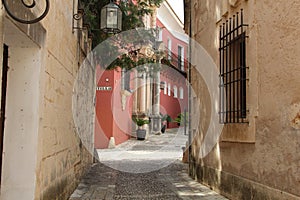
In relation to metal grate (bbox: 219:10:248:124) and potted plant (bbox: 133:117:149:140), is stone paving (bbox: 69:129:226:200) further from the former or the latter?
potted plant (bbox: 133:117:149:140)

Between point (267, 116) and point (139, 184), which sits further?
point (139, 184)

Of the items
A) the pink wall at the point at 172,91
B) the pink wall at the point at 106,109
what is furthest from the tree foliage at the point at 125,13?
the pink wall at the point at 172,91

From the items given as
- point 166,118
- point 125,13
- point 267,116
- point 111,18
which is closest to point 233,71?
point 267,116

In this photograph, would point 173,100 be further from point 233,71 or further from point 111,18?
point 233,71

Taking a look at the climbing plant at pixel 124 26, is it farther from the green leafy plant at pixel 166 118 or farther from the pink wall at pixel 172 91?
the pink wall at pixel 172 91

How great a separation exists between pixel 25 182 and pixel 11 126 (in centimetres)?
52

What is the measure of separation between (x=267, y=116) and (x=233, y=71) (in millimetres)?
1146

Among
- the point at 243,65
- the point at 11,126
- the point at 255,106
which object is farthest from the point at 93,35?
the point at 11,126

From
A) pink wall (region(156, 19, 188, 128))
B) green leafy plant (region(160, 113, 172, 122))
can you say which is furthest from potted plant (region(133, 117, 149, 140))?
pink wall (region(156, 19, 188, 128))

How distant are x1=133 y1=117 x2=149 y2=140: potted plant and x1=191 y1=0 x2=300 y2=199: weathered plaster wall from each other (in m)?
12.9

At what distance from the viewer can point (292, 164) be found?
157 inches

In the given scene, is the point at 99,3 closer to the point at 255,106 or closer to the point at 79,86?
the point at 79,86

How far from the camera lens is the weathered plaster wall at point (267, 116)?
13.3ft

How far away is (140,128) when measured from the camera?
767 inches
